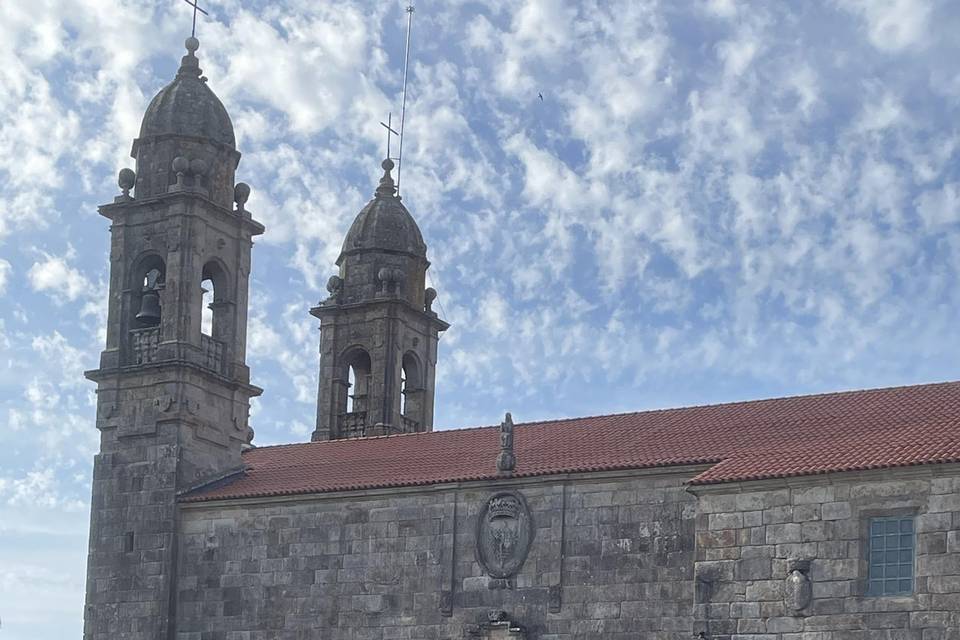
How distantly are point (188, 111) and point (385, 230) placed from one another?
827 centimetres

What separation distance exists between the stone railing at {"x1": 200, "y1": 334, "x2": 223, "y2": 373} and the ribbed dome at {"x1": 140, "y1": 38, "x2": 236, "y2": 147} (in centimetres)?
476

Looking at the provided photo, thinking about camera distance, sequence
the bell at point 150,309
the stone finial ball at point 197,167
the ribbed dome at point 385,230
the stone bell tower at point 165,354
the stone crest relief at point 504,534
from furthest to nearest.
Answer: the ribbed dome at point 385,230
the stone finial ball at point 197,167
the bell at point 150,309
the stone bell tower at point 165,354
the stone crest relief at point 504,534

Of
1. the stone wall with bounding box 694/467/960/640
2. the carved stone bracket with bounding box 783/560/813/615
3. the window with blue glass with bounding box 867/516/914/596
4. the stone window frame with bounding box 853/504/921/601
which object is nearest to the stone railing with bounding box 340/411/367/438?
the stone wall with bounding box 694/467/960/640

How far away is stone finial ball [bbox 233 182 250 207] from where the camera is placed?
131 ft

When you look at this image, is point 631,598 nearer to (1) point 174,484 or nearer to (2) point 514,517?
(2) point 514,517

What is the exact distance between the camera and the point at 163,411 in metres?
36.8

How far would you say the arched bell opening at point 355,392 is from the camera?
144 feet

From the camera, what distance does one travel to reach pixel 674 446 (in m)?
31.1

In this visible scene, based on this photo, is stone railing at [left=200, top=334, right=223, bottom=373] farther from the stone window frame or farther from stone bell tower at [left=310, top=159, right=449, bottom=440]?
the stone window frame

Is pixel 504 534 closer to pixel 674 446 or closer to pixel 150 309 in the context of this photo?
pixel 674 446

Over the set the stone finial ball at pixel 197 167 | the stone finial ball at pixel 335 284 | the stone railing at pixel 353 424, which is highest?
the stone finial ball at pixel 197 167

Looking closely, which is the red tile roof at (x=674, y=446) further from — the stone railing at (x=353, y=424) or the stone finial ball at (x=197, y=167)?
the stone finial ball at (x=197, y=167)

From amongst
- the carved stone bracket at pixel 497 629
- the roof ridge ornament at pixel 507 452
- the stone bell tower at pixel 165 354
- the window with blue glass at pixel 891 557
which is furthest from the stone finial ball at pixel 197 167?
the window with blue glass at pixel 891 557

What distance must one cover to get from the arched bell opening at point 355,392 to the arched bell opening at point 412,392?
3.28 ft
